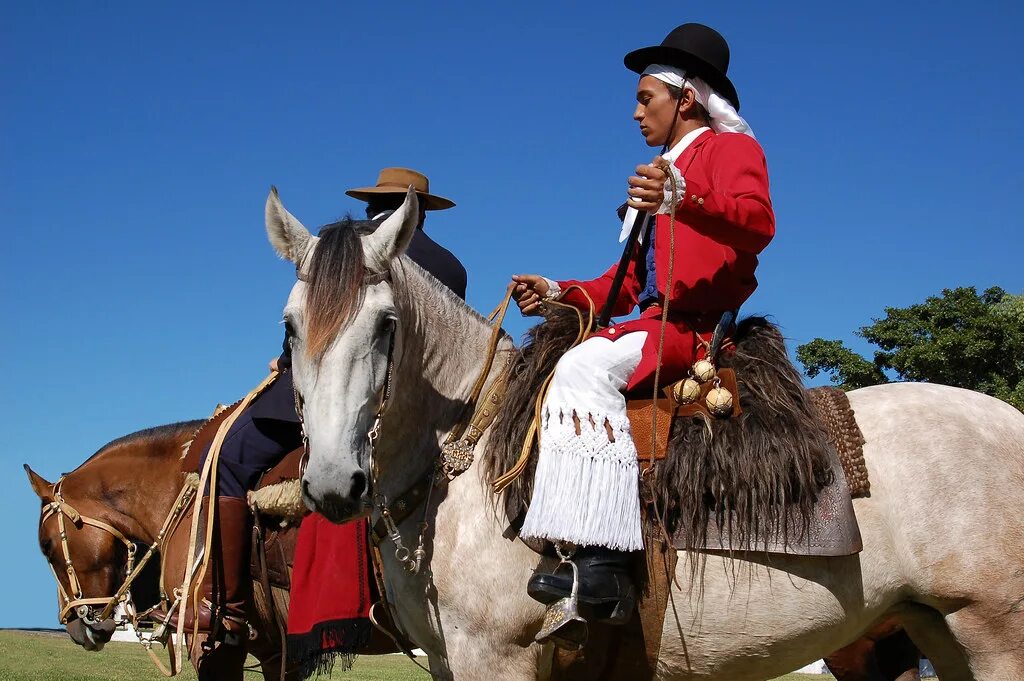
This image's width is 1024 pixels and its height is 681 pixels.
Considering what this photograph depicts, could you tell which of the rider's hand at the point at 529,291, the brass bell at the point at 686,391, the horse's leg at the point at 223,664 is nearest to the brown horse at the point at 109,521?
the horse's leg at the point at 223,664

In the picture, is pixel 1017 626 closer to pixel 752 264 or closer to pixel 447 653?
pixel 752 264

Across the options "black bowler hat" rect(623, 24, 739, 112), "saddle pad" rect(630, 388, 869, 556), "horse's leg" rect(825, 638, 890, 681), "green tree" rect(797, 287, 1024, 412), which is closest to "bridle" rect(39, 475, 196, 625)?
"saddle pad" rect(630, 388, 869, 556)

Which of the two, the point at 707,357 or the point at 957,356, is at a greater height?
the point at 957,356

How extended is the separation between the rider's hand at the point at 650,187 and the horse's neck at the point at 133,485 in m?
4.12

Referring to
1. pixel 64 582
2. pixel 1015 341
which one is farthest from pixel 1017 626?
pixel 1015 341

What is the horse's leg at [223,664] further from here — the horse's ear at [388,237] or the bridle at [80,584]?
the horse's ear at [388,237]

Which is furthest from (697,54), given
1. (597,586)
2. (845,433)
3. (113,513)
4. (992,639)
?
(113,513)

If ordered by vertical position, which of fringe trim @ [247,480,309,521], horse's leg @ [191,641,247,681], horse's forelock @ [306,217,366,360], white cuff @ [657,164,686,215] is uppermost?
white cuff @ [657,164,686,215]

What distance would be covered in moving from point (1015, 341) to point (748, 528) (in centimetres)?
2195

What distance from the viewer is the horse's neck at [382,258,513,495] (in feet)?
12.2

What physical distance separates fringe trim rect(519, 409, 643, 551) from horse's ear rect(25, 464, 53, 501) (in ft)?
15.2

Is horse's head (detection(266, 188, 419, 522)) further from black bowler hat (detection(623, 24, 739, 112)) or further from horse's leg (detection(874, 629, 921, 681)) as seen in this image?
horse's leg (detection(874, 629, 921, 681))

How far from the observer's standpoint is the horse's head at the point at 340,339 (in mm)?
3133

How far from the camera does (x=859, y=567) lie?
3508 mm
